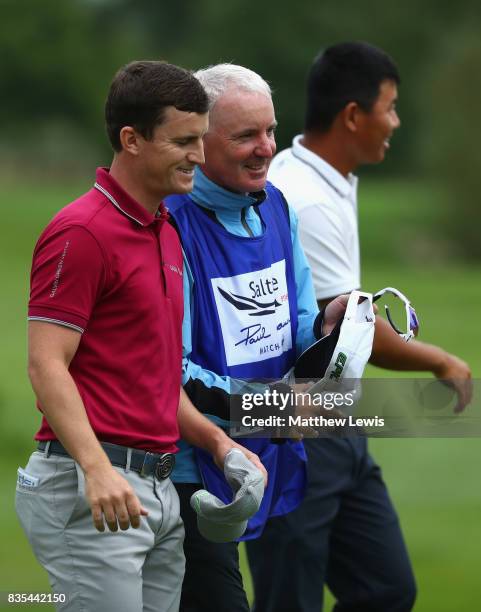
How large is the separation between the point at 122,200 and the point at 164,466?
742 millimetres

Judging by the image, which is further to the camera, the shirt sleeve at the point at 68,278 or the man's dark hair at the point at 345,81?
the man's dark hair at the point at 345,81

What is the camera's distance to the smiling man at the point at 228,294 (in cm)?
429

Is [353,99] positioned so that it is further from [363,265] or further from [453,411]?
[363,265]

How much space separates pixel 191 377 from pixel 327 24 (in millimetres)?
62533

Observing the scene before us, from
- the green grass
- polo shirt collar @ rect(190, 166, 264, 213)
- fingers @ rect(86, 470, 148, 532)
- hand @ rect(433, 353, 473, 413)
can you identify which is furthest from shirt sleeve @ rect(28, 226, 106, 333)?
the green grass

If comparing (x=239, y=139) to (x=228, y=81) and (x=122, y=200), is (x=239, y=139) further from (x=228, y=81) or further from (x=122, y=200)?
(x=122, y=200)

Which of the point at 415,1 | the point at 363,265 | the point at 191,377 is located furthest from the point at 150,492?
the point at 415,1

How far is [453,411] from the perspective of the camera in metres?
5.23

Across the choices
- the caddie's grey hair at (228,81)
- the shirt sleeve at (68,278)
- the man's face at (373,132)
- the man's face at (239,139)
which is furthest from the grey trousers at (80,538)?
the man's face at (373,132)

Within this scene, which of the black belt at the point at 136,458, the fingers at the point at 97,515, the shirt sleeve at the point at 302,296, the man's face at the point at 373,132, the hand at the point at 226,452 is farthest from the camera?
the man's face at the point at 373,132

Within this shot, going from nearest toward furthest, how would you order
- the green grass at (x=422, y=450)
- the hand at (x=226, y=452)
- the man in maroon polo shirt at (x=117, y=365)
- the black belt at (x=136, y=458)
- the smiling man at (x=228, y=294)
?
the man in maroon polo shirt at (x=117, y=365)
the black belt at (x=136, y=458)
the hand at (x=226, y=452)
the smiling man at (x=228, y=294)
the green grass at (x=422, y=450)

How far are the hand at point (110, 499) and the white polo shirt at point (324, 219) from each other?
192 centimetres

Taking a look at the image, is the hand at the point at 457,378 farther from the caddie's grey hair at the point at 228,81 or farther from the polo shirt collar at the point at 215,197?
the caddie's grey hair at the point at 228,81

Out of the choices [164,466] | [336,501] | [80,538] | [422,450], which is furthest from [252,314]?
[422,450]
